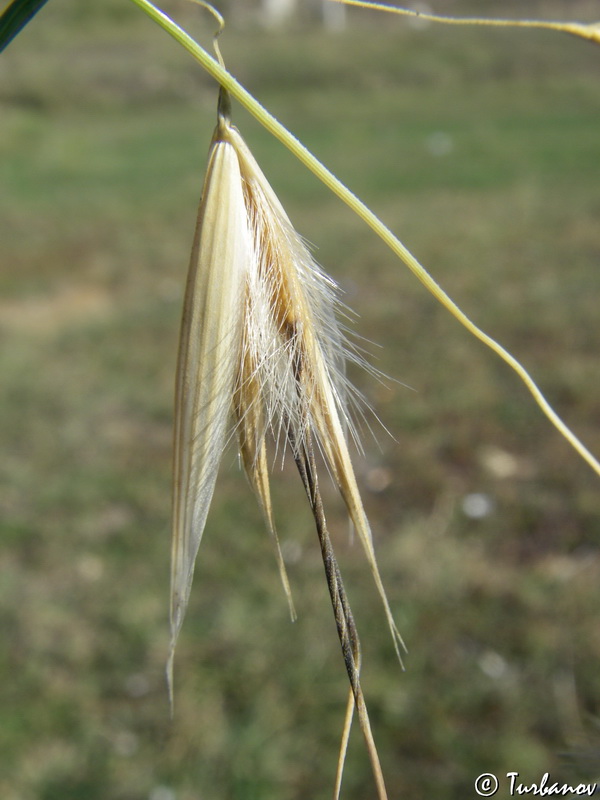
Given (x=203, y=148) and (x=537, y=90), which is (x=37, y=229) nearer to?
(x=203, y=148)

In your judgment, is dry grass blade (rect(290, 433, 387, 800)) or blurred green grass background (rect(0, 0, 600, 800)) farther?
blurred green grass background (rect(0, 0, 600, 800))

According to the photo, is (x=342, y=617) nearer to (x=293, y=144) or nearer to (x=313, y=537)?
(x=293, y=144)

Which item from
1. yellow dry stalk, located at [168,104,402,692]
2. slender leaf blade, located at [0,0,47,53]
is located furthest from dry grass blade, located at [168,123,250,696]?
slender leaf blade, located at [0,0,47,53]

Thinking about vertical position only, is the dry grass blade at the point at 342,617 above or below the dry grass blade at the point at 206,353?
below

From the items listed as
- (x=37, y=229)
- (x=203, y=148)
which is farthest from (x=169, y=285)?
(x=203, y=148)

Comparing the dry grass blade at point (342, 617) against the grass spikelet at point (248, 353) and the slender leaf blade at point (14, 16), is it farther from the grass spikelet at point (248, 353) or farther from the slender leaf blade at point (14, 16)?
the slender leaf blade at point (14, 16)

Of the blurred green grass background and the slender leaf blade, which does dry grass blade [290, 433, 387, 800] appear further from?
the slender leaf blade

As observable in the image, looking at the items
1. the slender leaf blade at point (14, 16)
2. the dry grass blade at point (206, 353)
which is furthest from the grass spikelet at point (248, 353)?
the slender leaf blade at point (14, 16)
